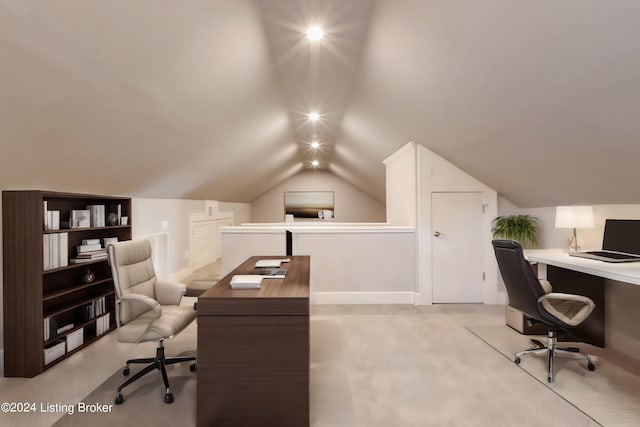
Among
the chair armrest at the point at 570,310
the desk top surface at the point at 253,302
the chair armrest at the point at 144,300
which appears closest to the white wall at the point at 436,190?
the chair armrest at the point at 570,310

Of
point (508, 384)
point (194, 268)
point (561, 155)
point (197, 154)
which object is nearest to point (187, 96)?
point (197, 154)

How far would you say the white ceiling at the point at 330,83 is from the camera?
1.83 metres

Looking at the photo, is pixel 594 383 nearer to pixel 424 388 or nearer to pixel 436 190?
pixel 424 388

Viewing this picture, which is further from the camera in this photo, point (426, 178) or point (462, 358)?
point (426, 178)

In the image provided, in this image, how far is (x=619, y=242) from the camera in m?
2.84

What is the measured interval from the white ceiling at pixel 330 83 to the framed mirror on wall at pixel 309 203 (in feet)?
20.1

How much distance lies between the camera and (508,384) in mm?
2379

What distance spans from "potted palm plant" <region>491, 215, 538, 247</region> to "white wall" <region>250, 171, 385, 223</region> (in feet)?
21.0

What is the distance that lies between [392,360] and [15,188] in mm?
3268

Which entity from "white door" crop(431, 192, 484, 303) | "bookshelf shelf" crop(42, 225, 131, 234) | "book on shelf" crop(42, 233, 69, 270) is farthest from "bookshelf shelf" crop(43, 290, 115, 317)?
"white door" crop(431, 192, 484, 303)

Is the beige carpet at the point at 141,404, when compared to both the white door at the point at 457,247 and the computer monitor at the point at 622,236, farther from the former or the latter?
the computer monitor at the point at 622,236

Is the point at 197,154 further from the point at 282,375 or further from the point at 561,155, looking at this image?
the point at 561,155

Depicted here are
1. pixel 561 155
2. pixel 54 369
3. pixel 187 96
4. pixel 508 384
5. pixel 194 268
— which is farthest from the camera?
pixel 194 268

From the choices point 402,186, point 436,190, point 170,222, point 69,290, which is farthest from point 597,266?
point 170,222
